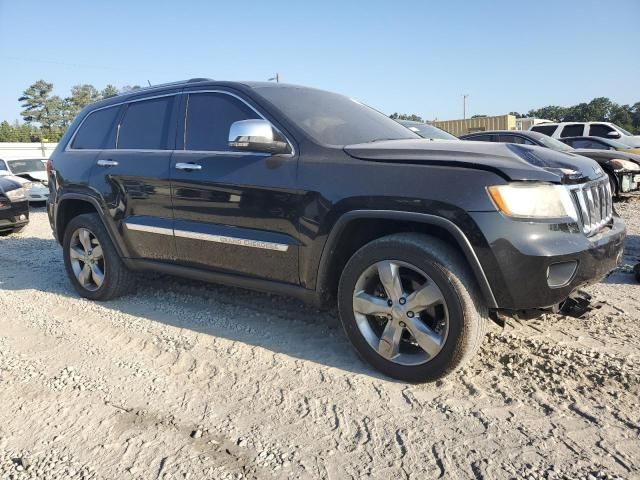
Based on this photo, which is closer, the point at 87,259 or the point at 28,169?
the point at 87,259

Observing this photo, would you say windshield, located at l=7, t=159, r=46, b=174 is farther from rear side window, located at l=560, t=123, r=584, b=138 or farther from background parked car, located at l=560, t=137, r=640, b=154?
rear side window, located at l=560, t=123, r=584, b=138

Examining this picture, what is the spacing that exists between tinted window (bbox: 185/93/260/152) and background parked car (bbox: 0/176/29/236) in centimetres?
629

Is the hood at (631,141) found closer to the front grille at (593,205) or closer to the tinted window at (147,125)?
the front grille at (593,205)

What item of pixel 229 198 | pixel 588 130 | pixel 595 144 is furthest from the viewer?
pixel 588 130

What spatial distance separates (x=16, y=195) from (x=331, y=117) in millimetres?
7522

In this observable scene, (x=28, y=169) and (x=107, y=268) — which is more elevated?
(x=28, y=169)

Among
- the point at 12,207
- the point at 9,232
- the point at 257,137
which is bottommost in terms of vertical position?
the point at 9,232

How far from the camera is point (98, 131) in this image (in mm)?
4789

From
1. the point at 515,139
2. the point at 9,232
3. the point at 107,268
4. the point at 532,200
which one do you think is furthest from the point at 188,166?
the point at 515,139

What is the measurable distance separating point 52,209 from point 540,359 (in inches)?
178

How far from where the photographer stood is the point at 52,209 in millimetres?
5023

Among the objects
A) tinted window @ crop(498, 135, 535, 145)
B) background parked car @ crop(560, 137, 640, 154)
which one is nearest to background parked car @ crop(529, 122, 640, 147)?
background parked car @ crop(560, 137, 640, 154)

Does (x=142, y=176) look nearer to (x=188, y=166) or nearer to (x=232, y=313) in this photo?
(x=188, y=166)

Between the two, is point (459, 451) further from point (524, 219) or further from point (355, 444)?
point (524, 219)
